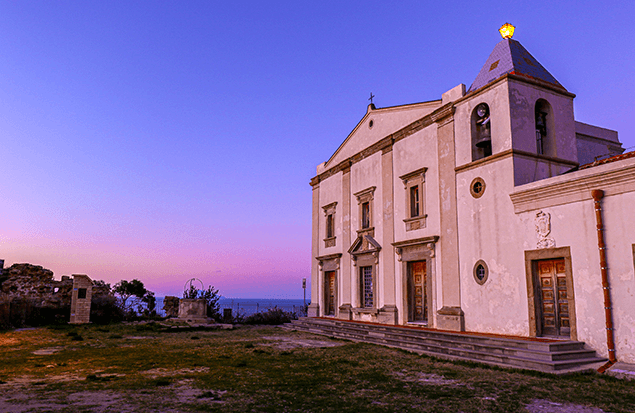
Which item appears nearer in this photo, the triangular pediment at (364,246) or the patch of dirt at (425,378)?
the patch of dirt at (425,378)

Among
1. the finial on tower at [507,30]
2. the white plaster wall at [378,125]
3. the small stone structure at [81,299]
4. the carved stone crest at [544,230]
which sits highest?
the finial on tower at [507,30]

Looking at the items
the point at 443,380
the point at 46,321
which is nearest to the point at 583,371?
the point at 443,380

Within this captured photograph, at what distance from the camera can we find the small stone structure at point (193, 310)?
22906 mm

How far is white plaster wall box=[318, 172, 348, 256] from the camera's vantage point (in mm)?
22281

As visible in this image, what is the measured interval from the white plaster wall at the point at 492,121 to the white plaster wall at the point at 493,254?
58 cm

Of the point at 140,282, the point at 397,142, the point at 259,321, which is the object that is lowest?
the point at 259,321

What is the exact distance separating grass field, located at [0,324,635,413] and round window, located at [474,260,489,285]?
10.5 feet

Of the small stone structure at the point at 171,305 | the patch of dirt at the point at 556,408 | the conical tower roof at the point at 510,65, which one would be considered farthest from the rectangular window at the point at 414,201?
the small stone structure at the point at 171,305

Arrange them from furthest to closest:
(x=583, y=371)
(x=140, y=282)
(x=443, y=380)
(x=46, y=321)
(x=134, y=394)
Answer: (x=140, y=282)
(x=46, y=321)
(x=583, y=371)
(x=443, y=380)
(x=134, y=394)

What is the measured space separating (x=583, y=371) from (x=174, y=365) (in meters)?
8.59

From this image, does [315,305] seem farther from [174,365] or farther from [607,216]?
[607,216]

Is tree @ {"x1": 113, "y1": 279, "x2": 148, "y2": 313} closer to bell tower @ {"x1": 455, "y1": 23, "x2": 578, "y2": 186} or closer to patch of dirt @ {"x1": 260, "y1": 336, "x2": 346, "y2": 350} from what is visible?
patch of dirt @ {"x1": 260, "y1": 336, "x2": 346, "y2": 350}

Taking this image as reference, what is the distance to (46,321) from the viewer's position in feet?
69.8

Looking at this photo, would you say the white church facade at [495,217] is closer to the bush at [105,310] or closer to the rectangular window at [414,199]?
the rectangular window at [414,199]
